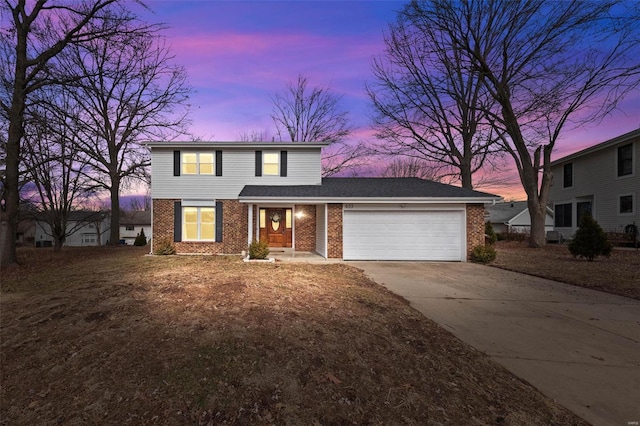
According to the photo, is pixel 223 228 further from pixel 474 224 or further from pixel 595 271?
pixel 595 271

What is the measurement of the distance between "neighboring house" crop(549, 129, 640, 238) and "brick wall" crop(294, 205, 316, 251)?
42.0 feet

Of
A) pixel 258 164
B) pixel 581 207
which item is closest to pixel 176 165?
pixel 258 164

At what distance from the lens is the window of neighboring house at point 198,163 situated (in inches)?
535

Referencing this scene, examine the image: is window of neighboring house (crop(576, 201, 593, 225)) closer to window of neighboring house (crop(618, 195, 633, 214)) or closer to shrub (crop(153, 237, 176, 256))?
window of neighboring house (crop(618, 195, 633, 214))

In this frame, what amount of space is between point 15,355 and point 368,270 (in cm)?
791

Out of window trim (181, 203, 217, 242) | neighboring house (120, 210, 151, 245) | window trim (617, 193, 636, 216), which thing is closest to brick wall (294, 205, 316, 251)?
window trim (181, 203, 217, 242)

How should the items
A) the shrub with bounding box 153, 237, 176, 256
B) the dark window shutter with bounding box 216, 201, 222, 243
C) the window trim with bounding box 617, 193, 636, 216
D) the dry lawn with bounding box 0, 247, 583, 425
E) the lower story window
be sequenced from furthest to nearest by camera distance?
the lower story window, the window trim with bounding box 617, 193, 636, 216, the dark window shutter with bounding box 216, 201, 222, 243, the shrub with bounding box 153, 237, 176, 256, the dry lawn with bounding box 0, 247, 583, 425

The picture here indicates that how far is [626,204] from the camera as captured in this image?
17469mm

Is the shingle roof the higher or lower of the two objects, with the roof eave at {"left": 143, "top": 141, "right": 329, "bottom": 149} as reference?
lower

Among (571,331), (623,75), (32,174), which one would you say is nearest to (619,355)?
(571,331)

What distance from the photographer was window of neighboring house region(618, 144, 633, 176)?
56.5 feet

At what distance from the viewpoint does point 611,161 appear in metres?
18.5

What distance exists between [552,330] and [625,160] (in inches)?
792

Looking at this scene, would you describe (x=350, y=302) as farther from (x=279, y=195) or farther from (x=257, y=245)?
(x=279, y=195)
